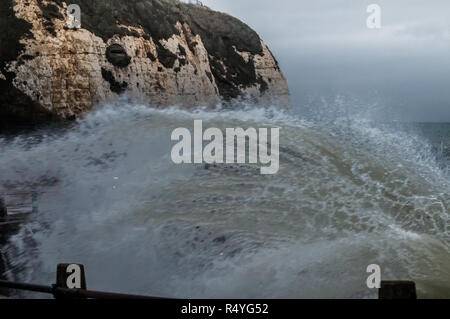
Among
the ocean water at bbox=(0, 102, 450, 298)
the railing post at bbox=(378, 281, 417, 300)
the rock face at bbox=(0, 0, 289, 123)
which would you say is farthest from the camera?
the rock face at bbox=(0, 0, 289, 123)

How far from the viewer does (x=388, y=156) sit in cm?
916

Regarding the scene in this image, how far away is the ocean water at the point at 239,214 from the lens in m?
5.30

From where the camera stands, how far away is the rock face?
1359 centimetres

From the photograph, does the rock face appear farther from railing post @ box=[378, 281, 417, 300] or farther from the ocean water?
railing post @ box=[378, 281, 417, 300]

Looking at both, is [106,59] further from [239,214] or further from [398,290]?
[398,290]

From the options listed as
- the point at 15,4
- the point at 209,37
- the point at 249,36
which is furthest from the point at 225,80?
the point at 15,4

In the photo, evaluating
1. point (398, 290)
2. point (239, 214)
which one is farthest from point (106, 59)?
point (398, 290)

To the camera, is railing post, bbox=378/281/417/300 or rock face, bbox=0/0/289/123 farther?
rock face, bbox=0/0/289/123

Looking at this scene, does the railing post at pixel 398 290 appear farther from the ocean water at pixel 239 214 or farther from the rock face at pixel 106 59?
the rock face at pixel 106 59

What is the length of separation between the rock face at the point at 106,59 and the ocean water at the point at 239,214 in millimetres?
3921

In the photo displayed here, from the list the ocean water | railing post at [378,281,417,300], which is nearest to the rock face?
the ocean water

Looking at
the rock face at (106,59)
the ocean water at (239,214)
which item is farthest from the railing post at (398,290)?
the rock face at (106,59)

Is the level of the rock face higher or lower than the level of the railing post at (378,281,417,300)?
higher

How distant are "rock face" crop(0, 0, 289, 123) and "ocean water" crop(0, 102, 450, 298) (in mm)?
3921
